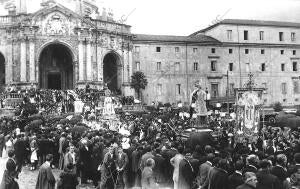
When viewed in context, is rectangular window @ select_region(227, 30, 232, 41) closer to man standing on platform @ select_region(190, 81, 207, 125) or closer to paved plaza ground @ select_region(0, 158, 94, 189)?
man standing on platform @ select_region(190, 81, 207, 125)

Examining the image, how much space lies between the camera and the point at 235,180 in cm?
897

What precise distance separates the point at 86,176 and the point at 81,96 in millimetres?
26834

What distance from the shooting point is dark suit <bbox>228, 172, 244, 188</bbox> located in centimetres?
895

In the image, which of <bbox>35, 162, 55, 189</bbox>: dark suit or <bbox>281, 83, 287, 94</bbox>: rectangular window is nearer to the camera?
<bbox>35, 162, 55, 189</bbox>: dark suit

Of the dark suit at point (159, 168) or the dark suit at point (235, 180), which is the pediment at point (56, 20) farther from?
the dark suit at point (235, 180)

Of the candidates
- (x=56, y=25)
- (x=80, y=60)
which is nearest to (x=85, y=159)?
(x=80, y=60)

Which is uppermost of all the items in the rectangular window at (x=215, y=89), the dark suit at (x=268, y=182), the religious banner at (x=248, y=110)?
the rectangular window at (x=215, y=89)

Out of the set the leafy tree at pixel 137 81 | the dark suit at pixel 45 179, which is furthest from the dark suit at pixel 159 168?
the leafy tree at pixel 137 81

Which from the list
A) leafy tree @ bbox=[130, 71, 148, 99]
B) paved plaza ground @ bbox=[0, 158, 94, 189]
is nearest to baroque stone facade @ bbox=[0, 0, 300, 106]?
leafy tree @ bbox=[130, 71, 148, 99]

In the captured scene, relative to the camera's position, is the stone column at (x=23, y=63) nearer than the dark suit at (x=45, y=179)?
No

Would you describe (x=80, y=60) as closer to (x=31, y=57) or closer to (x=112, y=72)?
(x=31, y=57)

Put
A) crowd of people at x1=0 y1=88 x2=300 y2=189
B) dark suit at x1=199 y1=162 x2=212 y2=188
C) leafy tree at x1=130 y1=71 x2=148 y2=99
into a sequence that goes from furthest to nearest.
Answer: leafy tree at x1=130 y1=71 x2=148 y2=99
dark suit at x1=199 y1=162 x2=212 y2=188
crowd of people at x1=0 y1=88 x2=300 y2=189

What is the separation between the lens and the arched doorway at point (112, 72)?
50.0 metres

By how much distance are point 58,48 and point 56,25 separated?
3794 millimetres
